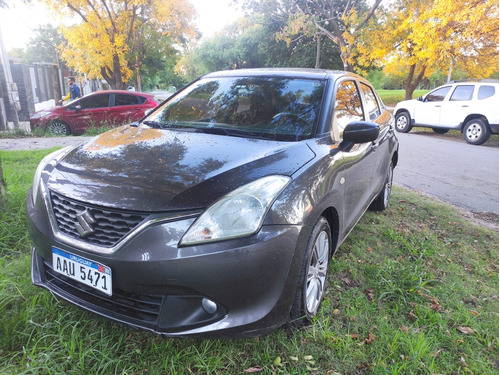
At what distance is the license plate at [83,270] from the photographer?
1.73 m

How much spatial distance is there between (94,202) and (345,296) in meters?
1.83

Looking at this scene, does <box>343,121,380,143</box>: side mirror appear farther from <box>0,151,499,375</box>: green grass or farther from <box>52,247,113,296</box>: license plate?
<box>52,247,113,296</box>: license plate

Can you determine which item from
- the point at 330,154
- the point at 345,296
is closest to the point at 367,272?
the point at 345,296

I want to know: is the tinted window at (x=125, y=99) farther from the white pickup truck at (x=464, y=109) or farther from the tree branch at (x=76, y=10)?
the white pickup truck at (x=464, y=109)

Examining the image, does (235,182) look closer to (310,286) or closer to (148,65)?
(310,286)

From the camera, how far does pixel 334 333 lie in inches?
87.0

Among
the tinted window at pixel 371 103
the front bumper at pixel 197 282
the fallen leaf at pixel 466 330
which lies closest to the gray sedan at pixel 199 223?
the front bumper at pixel 197 282

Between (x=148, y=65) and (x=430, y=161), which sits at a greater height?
(x=148, y=65)

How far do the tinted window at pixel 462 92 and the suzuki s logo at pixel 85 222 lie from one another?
12324 mm

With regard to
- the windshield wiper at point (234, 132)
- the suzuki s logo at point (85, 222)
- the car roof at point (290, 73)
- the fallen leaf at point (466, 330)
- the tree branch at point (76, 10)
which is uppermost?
the tree branch at point (76, 10)

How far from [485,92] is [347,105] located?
10.1 m

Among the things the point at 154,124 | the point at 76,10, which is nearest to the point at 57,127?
the point at 76,10

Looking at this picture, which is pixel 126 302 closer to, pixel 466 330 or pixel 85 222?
pixel 85 222

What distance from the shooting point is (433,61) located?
14188 millimetres
